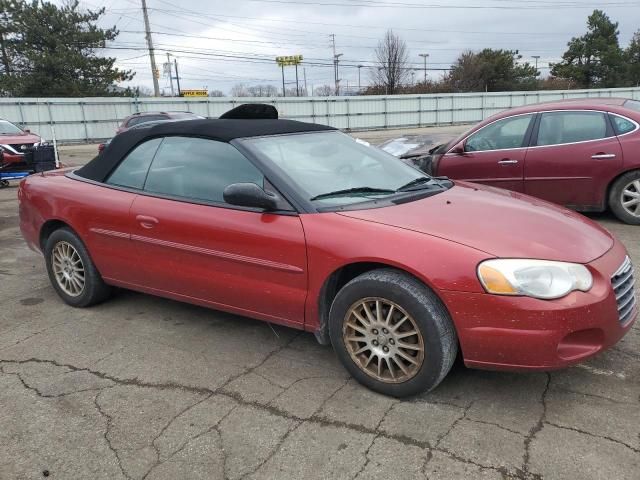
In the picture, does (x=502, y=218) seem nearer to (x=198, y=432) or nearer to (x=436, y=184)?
(x=436, y=184)

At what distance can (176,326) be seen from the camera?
4.00 meters

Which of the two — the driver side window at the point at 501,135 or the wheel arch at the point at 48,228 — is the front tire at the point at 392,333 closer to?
the wheel arch at the point at 48,228

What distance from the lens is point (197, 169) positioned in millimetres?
3689

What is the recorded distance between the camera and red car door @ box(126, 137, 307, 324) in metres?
3.18

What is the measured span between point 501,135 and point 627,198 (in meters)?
1.65

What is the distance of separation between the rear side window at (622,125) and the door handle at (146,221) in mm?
5348

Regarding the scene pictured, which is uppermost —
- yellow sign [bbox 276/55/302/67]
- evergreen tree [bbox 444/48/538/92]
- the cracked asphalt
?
yellow sign [bbox 276/55/302/67]

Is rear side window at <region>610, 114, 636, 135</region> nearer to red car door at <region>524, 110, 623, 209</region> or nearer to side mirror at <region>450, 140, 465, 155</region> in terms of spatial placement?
red car door at <region>524, 110, 623, 209</region>

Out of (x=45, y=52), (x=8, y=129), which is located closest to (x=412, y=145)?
(x=8, y=129)

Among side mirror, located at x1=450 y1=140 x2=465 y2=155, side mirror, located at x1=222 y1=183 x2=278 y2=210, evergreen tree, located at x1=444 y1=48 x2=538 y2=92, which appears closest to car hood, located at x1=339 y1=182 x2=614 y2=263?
side mirror, located at x1=222 y1=183 x2=278 y2=210

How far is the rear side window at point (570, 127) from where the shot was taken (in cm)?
643

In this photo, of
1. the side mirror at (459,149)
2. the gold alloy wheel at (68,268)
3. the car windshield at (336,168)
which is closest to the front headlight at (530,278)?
the car windshield at (336,168)

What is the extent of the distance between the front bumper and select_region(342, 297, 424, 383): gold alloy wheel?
0.25m

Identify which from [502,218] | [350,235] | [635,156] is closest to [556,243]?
[502,218]
